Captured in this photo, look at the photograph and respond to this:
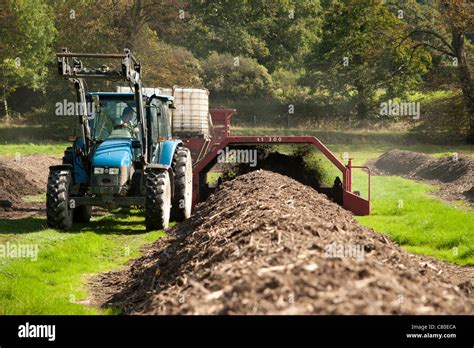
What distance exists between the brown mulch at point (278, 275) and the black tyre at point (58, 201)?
3024 millimetres

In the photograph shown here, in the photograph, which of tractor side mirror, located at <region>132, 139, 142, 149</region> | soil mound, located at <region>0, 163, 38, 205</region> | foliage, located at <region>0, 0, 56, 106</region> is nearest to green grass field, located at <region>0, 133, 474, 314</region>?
soil mound, located at <region>0, 163, 38, 205</region>

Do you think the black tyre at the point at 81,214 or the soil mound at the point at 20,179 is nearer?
Result: the black tyre at the point at 81,214

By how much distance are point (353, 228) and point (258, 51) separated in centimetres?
5326

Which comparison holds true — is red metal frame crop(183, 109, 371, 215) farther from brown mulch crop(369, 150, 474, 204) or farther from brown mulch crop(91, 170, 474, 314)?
brown mulch crop(91, 170, 474, 314)

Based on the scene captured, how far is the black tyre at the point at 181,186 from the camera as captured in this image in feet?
53.5

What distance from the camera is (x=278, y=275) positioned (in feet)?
22.5

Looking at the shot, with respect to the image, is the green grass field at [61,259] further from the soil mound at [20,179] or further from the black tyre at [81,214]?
the soil mound at [20,179]

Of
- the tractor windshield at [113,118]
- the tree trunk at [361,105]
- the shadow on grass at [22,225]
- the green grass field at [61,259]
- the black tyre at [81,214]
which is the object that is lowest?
the green grass field at [61,259]

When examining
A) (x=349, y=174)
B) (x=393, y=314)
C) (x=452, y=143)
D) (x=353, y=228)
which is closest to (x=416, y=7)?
(x=452, y=143)

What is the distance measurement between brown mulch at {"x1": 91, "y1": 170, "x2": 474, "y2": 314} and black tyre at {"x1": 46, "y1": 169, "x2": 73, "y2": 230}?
3.02 meters

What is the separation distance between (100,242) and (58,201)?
3.92 ft

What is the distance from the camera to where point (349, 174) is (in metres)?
16.9

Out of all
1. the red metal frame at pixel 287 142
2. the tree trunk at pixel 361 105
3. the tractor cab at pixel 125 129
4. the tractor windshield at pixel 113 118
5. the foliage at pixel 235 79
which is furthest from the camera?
the foliage at pixel 235 79

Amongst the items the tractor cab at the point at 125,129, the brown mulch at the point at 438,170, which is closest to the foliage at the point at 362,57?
the brown mulch at the point at 438,170
